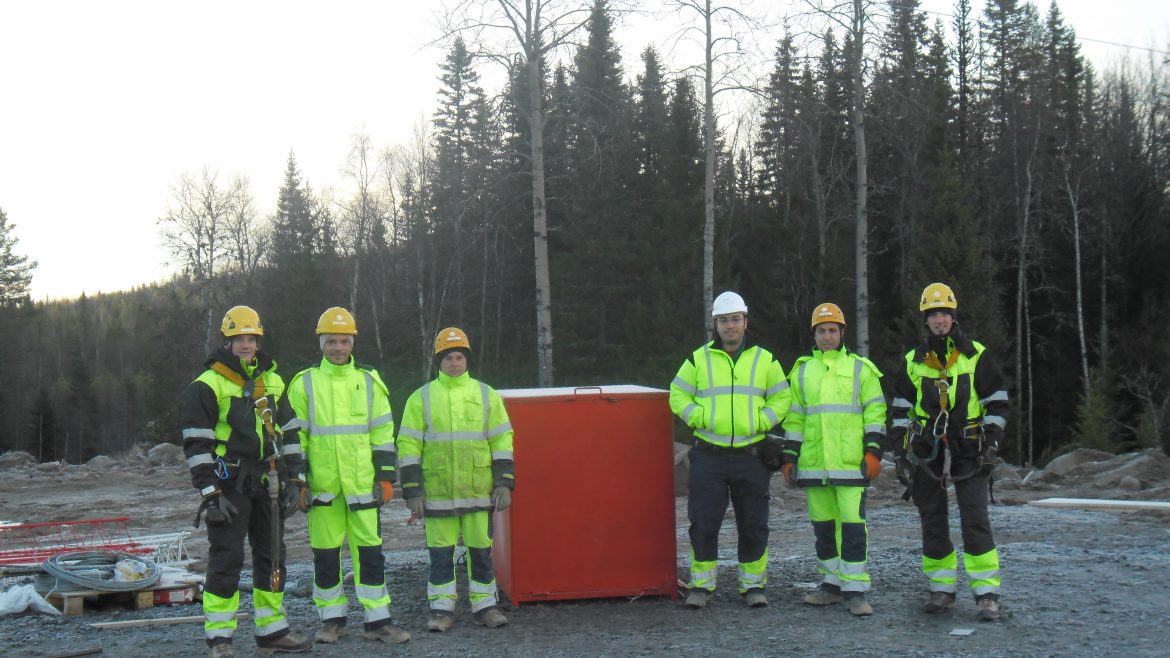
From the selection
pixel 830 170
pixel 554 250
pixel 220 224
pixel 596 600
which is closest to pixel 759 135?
pixel 830 170

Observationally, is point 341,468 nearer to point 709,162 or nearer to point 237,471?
point 237,471

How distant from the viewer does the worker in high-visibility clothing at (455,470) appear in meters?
6.94

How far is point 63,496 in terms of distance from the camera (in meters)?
18.3

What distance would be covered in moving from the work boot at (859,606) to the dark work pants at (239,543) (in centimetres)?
397

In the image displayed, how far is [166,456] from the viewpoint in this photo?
76.4ft

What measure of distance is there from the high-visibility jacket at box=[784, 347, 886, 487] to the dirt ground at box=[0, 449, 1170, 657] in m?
1.06

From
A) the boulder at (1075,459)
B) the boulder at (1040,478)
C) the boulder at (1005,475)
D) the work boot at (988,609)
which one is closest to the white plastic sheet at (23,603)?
the work boot at (988,609)

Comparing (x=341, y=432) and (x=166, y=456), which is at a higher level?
(x=341, y=432)

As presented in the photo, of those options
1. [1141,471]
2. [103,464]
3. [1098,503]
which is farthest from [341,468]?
[103,464]

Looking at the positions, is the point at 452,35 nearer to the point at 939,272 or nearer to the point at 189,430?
the point at 189,430

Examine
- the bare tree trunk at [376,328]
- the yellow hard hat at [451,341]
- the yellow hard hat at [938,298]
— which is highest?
the bare tree trunk at [376,328]

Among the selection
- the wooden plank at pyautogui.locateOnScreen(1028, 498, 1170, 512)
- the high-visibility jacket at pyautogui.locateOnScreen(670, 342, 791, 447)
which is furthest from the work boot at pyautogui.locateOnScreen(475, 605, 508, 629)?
the wooden plank at pyautogui.locateOnScreen(1028, 498, 1170, 512)

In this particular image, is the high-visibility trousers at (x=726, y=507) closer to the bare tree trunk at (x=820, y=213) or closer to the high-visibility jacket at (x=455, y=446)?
the high-visibility jacket at (x=455, y=446)

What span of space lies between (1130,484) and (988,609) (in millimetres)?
8617
